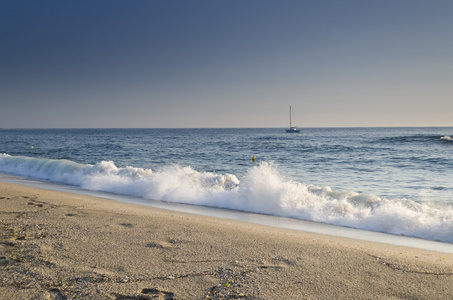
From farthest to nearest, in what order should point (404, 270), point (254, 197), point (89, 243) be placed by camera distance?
point (254, 197) < point (89, 243) < point (404, 270)

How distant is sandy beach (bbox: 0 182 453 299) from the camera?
10.5 ft

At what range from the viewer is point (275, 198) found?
853cm

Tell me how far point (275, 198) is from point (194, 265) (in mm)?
5093

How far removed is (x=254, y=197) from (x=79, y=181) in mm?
7969

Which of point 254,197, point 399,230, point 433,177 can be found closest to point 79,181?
point 254,197

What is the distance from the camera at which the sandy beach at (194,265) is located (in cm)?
320

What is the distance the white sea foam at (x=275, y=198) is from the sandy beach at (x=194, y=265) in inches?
67.1

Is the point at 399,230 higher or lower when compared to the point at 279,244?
lower

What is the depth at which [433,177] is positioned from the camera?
42.7 feet

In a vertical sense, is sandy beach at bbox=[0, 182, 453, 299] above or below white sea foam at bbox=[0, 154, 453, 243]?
above

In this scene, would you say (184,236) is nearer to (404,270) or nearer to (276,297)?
(276,297)

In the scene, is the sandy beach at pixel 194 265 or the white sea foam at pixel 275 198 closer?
the sandy beach at pixel 194 265

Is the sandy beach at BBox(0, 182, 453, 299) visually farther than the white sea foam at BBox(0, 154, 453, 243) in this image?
No

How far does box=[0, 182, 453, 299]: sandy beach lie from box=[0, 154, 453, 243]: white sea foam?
1704 millimetres
